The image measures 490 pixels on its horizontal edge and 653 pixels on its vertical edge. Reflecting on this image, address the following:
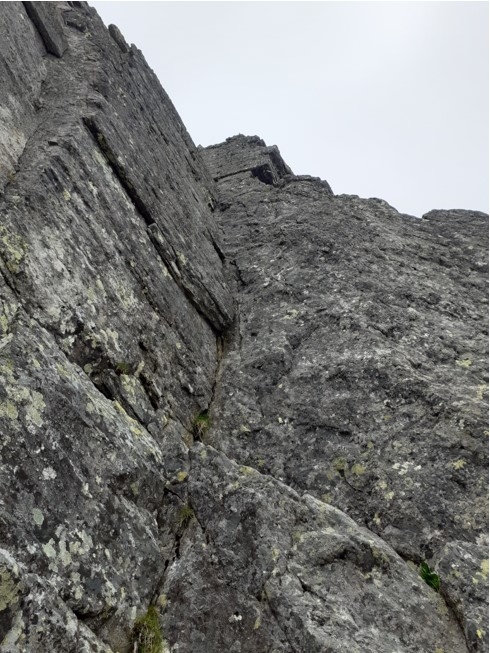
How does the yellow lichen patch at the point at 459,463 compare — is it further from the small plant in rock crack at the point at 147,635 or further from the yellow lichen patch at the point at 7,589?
the yellow lichen patch at the point at 7,589

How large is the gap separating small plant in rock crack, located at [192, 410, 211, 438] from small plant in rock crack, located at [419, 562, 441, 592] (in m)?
4.99

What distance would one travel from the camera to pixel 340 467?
11.9m

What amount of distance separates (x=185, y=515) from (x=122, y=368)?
3.06 m

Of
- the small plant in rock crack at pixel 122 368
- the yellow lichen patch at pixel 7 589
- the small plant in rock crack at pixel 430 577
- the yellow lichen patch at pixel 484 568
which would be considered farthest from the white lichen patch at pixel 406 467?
the yellow lichen patch at pixel 7 589

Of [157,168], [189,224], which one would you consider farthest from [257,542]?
[157,168]

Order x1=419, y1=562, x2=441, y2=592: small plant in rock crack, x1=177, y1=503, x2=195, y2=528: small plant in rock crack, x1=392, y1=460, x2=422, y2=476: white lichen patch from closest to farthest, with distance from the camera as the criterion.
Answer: x1=419, y1=562, x2=441, y2=592: small plant in rock crack < x1=177, y1=503, x2=195, y2=528: small plant in rock crack < x1=392, y1=460, x2=422, y2=476: white lichen patch

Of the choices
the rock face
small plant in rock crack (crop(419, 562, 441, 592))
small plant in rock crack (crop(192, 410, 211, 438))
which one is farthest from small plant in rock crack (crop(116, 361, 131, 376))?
small plant in rock crack (crop(419, 562, 441, 592))

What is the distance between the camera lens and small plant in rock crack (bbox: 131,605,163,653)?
7.78m

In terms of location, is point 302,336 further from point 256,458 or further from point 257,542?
point 257,542

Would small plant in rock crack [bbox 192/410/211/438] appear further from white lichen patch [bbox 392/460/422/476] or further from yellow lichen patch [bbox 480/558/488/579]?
yellow lichen patch [bbox 480/558/488/579]

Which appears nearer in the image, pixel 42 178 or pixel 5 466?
pixel 5 466

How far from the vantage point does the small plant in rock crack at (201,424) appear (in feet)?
40.3

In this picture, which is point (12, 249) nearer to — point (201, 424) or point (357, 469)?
point (201, 424)

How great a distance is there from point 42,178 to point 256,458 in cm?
722
